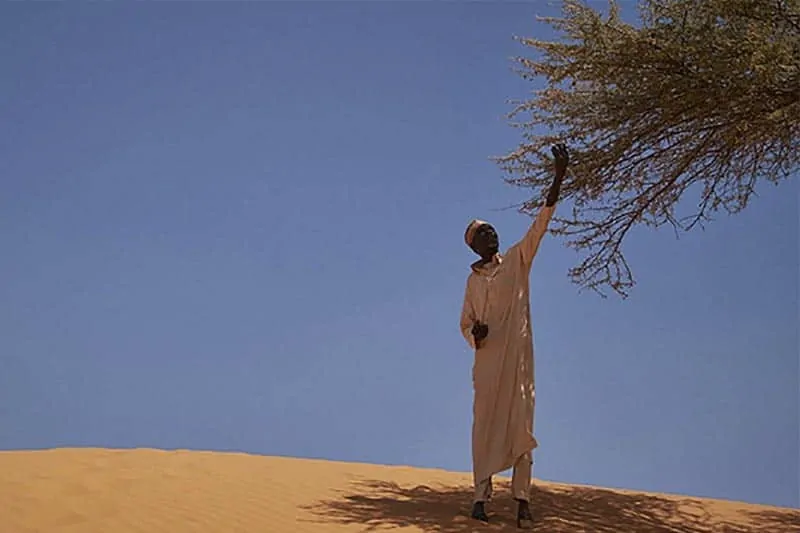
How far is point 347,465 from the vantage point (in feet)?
42.9

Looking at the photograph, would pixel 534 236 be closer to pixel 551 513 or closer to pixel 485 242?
pixel 485 242

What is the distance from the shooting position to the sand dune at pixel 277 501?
8055 millimetres

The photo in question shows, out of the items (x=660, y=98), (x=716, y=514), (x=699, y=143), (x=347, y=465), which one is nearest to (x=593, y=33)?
(x=660, y=98)

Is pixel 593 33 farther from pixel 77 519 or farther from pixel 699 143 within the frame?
pixel 77 519

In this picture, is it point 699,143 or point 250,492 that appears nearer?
point 250,492

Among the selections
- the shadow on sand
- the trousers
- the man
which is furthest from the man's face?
the shadow on sand

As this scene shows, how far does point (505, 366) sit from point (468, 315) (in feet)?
1.99

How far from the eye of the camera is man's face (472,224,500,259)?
344 inches

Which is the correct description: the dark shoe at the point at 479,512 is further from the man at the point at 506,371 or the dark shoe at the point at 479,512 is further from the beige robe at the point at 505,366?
the beige robe at the point at 505,366

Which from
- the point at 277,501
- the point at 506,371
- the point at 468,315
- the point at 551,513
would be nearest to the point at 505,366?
the point at 506,371

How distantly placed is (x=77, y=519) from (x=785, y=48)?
24.2 feet

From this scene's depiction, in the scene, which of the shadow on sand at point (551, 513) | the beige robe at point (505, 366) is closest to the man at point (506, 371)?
the beige robe at point (505, 366)

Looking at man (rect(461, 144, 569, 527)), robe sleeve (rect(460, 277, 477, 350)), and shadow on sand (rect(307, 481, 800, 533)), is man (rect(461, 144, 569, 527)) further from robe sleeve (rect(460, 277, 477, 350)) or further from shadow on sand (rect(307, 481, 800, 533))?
shadow on sand (rect(307, 481, 800, 533))

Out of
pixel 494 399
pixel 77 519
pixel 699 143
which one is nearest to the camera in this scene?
pixel 77 519
